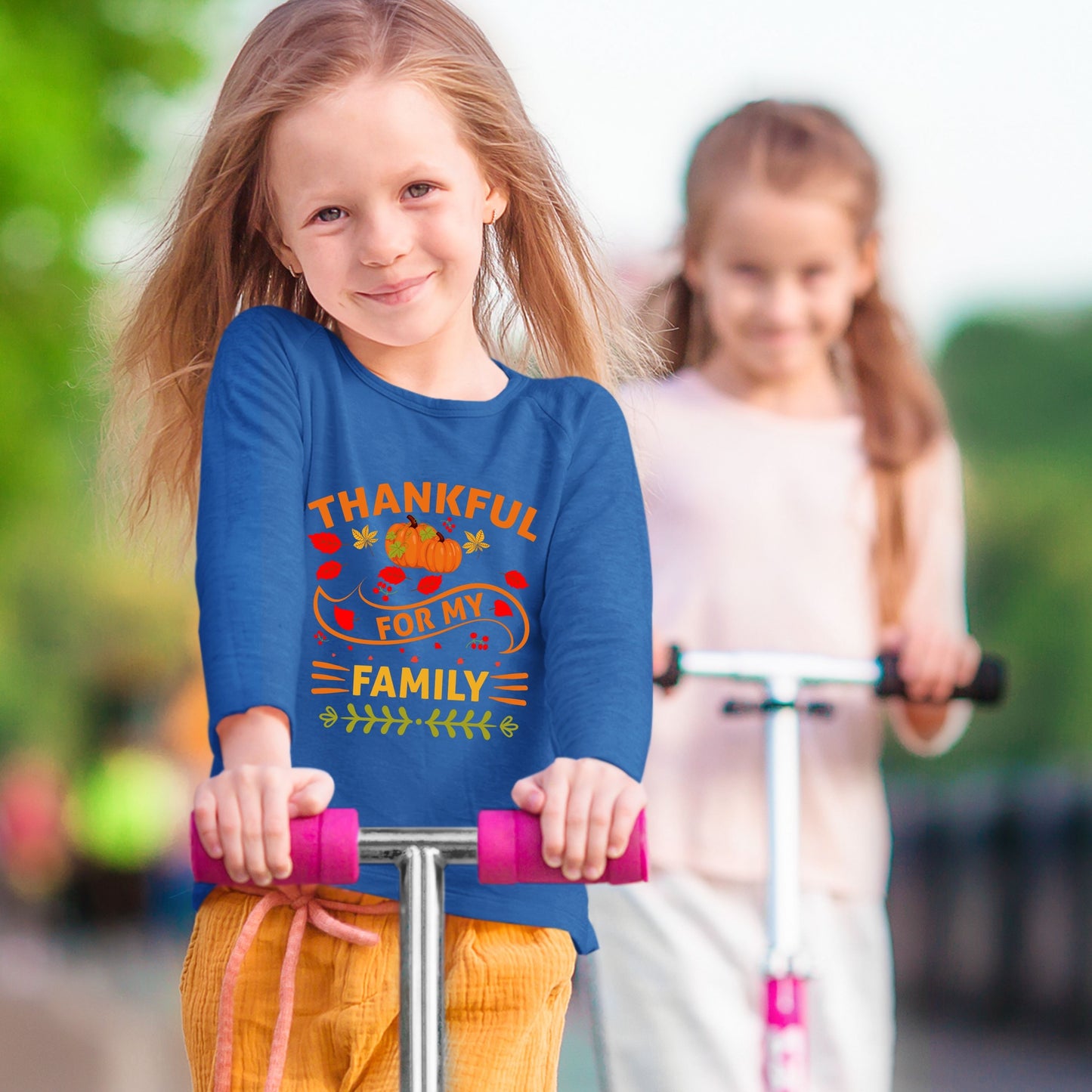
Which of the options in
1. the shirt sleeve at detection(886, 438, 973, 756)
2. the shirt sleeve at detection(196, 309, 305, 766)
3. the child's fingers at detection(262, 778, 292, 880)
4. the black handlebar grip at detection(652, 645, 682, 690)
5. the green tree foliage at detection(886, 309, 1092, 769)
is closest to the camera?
the child's fingers at detection(262, 778, 292, 880)

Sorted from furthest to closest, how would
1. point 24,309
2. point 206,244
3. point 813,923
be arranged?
point 24,309 → point 813,923 → point 206,244

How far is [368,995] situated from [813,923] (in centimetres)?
143

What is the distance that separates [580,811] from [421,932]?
18 centimetres

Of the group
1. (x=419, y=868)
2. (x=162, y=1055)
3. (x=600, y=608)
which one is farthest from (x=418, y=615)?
(x=162, y=1055)

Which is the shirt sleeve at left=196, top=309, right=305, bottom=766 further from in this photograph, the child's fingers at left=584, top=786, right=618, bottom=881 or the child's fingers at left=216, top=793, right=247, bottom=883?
the child's fingers at left=584, top=786, right=618, bottom=881

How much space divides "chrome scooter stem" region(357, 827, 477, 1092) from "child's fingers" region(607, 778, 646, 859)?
0.13 meters

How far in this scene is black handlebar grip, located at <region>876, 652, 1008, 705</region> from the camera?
2.84 meters

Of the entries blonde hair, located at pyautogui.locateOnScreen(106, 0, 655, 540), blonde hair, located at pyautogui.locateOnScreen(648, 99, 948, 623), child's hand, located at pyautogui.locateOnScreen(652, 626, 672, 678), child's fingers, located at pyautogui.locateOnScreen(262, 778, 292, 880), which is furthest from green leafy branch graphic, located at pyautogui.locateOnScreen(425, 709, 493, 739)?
blonde hair, located at pyautogui.locateOnScreen(648, 99, 948, 623)

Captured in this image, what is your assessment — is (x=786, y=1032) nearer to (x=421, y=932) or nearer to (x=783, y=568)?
(x=783, y=568)

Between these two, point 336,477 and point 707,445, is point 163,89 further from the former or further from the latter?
point 336,477

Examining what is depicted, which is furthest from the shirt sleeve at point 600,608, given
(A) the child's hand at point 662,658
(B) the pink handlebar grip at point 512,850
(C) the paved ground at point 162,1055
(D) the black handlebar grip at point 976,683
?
(C) the paved ground at point 162,1055

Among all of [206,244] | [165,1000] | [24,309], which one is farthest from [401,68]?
[165,1000]

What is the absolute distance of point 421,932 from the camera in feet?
4.89

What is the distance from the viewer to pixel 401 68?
1727mm
